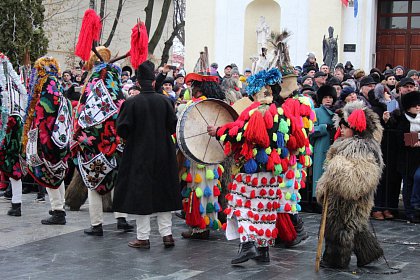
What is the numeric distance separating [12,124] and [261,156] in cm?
455

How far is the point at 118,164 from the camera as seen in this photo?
988 cm

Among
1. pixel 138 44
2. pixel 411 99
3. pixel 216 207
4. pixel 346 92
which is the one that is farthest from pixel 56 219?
pixel 411 99

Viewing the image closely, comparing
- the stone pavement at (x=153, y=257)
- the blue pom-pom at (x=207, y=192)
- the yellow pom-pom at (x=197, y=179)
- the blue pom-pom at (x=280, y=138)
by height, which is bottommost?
the stone pavement at (x=153, y=257)

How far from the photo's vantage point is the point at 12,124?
1119cm

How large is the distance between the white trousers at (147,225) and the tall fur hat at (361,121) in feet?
7.74

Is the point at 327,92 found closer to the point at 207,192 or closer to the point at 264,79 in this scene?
the point at 207,192

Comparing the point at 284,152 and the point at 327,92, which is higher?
the point at 327,92

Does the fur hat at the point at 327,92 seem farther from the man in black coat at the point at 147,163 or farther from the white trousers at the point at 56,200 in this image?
the white trousers at the point at 56,200

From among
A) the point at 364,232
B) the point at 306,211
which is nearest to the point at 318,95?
the point at 306,211

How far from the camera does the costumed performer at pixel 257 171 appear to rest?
8078 millimetres

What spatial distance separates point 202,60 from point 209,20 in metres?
19.1

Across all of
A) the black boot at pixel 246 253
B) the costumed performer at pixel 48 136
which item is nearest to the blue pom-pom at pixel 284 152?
the black boot at pixel 246 253

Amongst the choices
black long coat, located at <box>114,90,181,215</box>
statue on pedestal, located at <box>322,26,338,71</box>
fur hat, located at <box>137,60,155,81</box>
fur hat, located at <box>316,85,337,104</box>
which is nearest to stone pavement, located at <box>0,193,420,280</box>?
black long coat, located at <box>114,90,181,215</box>

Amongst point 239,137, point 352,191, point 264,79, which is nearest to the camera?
point 352,191
